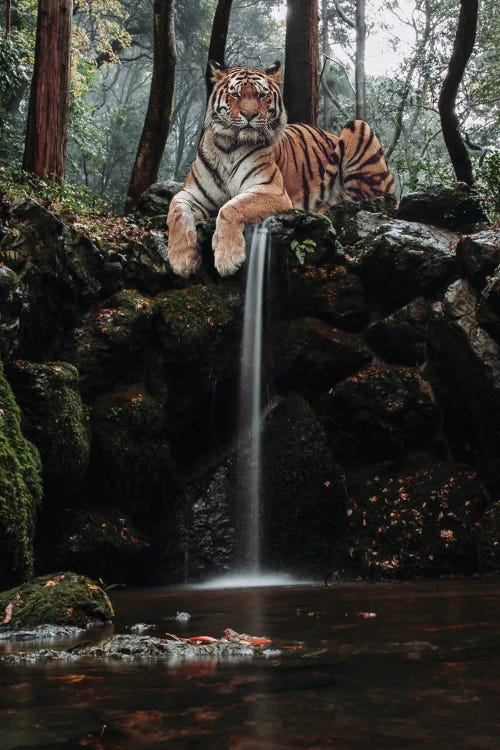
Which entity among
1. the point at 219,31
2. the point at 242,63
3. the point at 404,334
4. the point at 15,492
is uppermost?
the point at 242,63

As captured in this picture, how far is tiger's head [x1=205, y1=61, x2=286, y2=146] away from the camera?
35.8ft

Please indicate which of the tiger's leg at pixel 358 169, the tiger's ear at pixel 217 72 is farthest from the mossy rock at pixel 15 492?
the tiger's leg at pixel 358 169

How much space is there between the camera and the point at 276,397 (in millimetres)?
9172

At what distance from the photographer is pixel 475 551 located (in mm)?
7605

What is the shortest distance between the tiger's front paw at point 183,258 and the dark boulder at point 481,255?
3106 millimetres

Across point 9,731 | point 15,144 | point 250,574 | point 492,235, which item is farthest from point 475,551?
point 15,144

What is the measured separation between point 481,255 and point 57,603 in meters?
5.92

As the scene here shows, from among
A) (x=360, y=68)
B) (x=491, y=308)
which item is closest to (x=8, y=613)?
(x=491, y=308)

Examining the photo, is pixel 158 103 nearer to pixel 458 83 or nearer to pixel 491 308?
pixel 458 83

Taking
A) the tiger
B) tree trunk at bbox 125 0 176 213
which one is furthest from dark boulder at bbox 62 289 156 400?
tree trunk at bbox 125 0 176 213

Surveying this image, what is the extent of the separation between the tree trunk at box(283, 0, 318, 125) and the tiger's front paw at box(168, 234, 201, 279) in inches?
217

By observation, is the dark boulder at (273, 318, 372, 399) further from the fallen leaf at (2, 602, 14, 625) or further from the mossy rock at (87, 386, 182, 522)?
the fallen leaf at (2, 602, 14, 625)

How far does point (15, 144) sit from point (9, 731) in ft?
61.8

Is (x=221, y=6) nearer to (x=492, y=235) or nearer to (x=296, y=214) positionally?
(x=296, y=214)
